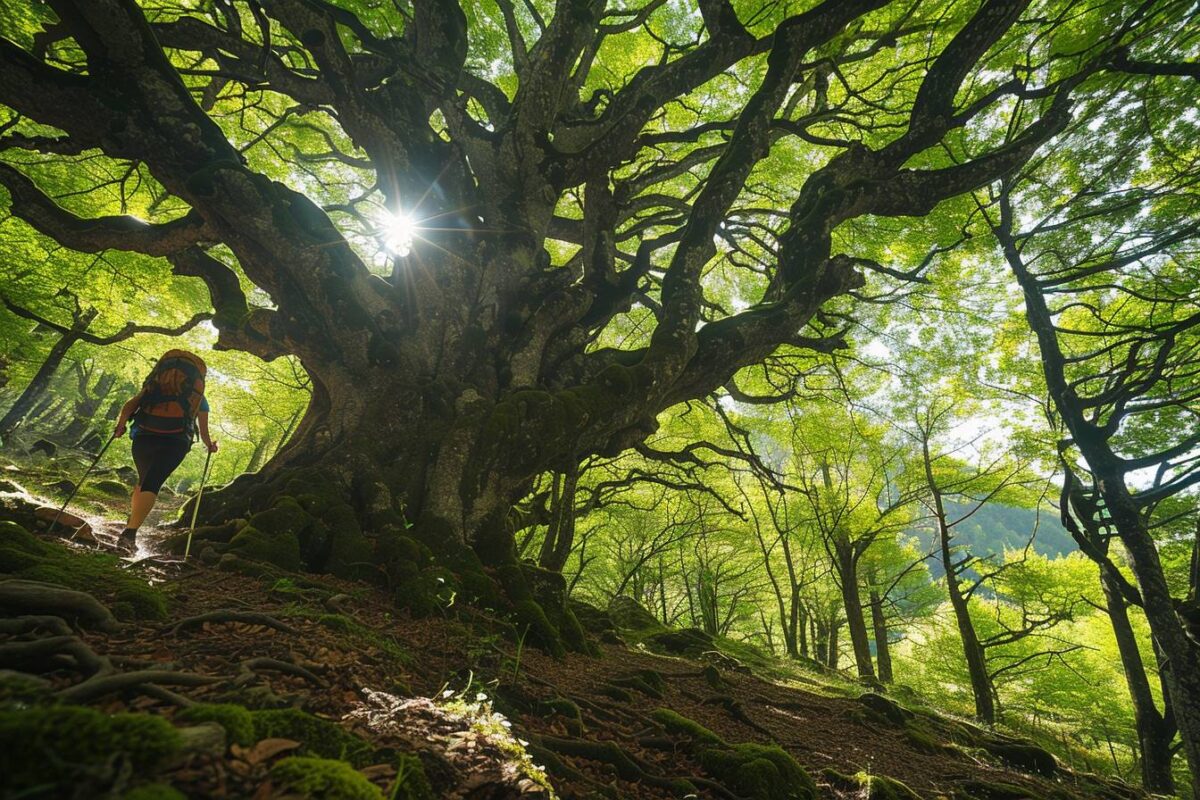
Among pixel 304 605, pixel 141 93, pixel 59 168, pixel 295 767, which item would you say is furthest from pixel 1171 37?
pixel 59 168

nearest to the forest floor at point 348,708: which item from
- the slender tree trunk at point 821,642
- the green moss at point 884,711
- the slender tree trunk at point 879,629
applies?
the green moss at point 884,711

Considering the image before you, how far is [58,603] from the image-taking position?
6.18 feet

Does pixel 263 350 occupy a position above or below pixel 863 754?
above

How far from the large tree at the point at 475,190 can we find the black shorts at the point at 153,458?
2.16 feet

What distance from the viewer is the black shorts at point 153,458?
4.50 m

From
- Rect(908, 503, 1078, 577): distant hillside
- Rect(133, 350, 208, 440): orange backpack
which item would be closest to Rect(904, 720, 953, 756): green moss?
Rect(133, 350, 208, 440): orange backpack

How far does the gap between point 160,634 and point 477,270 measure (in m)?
4.90

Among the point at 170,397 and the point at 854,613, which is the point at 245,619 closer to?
the point at 170,397

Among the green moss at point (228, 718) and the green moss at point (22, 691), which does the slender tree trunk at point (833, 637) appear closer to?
the green moss at point (228, 718)

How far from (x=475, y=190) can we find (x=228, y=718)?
21.0 ft

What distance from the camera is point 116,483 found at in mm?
9578

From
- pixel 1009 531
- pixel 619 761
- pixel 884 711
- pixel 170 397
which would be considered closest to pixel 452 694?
pixel 619 761

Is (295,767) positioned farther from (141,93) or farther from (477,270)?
(141,93)

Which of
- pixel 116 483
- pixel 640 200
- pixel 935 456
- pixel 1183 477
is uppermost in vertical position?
pixel 640 200
